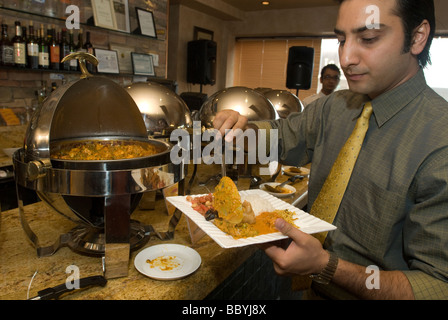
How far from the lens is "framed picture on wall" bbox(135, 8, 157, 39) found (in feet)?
16.4

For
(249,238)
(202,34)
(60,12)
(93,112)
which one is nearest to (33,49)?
(60,12)

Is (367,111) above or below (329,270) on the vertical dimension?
above

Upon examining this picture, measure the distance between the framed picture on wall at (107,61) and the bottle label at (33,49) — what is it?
878mm

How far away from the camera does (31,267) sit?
1.21m

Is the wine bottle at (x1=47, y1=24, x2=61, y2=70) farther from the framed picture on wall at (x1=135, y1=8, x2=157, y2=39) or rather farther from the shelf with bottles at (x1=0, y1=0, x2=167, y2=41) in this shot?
the framed picture on wall at (x1=135, y1=8, x2=157, y2=39)

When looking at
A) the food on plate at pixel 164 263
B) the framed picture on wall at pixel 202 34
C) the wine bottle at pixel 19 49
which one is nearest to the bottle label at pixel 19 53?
the wine bottle at pixel 19 49

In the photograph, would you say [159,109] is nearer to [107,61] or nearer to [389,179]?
[389,179]

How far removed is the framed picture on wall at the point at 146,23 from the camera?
4984 mm

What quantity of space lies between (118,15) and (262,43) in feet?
19.5

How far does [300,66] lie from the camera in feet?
22.6

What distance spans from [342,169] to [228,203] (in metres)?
0.59

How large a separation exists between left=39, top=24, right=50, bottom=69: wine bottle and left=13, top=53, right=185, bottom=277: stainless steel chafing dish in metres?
2.68

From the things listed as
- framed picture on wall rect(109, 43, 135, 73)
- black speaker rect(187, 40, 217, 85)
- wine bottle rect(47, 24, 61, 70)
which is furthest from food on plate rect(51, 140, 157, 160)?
black speaker rect(187, 40, 217, 85)
